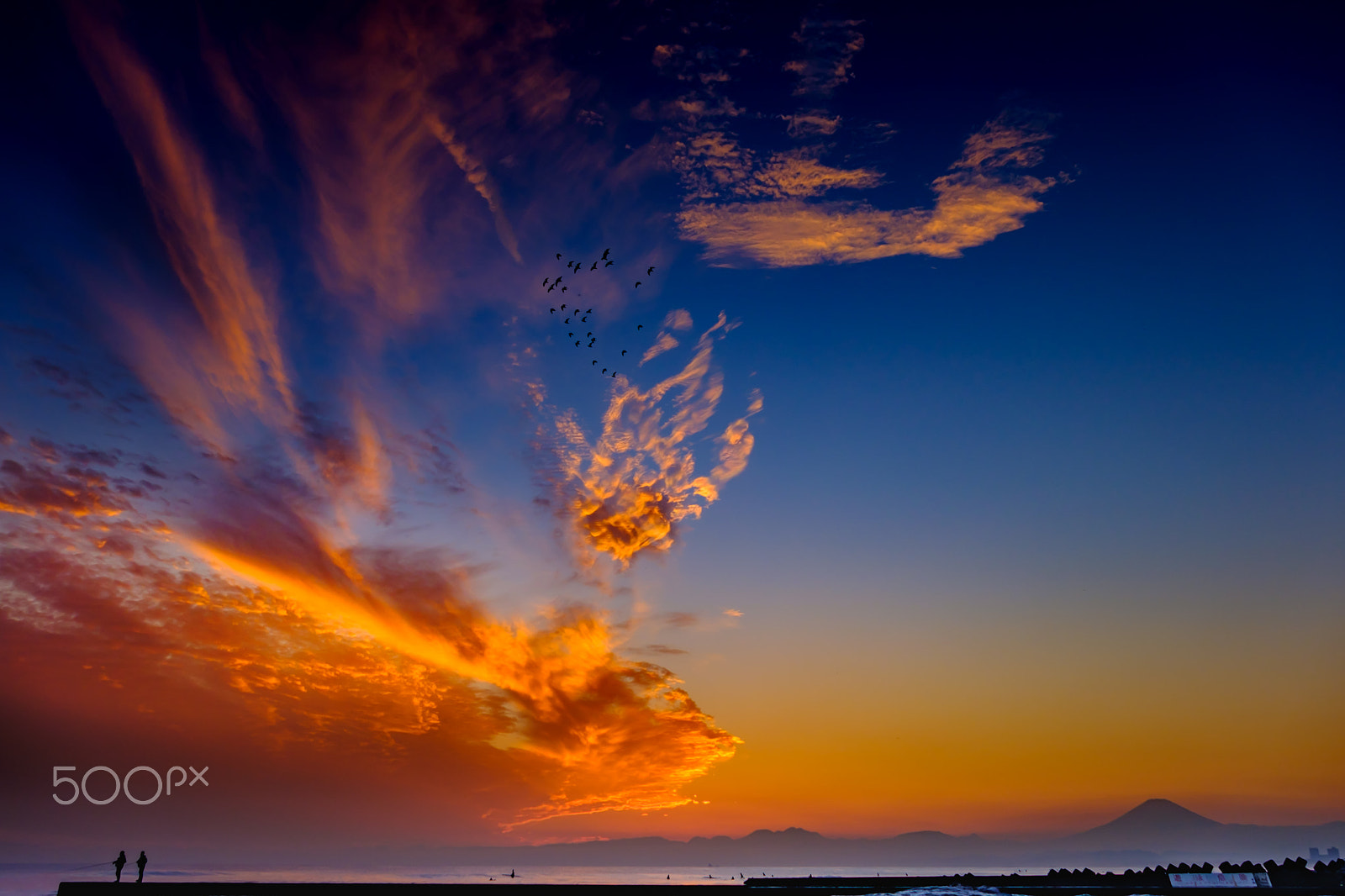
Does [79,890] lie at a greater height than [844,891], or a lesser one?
greater

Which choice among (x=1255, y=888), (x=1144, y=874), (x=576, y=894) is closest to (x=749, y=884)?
(x=576, y=894)

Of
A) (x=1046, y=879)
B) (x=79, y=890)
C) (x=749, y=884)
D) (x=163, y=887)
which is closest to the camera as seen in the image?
(x=79, y=890)

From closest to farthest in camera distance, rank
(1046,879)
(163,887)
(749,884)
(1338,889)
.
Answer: (1338,889) → (163,887) → (1046,879) → (749,884)

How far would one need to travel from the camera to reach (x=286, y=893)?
206ft

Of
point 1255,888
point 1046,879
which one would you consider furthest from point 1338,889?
A: point 1046,879

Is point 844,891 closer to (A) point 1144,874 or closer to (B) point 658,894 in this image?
(B) point 658,894

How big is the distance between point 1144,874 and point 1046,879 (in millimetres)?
8664

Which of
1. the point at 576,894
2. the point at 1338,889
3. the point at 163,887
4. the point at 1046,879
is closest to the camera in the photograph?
the point at 1338,889

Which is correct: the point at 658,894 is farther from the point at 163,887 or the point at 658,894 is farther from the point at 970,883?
the point at 163,887

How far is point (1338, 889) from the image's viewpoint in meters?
48.7

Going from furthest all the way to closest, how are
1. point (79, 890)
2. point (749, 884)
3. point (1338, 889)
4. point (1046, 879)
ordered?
point (749, 884) → point (1046, 879) → point (79, 890) → point (1338, 889)

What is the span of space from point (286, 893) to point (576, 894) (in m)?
25.9

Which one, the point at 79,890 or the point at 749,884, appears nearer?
the point at 79,890

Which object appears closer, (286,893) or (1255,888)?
(1255,888)
